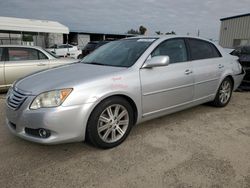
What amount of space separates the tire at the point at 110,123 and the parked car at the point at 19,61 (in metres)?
4.01

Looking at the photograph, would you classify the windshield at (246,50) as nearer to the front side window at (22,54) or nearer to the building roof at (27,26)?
the front side window at (22,54)

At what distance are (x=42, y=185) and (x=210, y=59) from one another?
11.6ft

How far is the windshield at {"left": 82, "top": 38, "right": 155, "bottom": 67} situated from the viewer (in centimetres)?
338

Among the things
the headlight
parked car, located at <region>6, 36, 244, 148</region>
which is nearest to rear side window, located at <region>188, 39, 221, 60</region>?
parked car, located at <region>6, 36, 244, 148</region>

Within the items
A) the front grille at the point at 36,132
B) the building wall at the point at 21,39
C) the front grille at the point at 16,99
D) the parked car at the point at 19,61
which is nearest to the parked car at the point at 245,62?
the parked car at the point at 19,61

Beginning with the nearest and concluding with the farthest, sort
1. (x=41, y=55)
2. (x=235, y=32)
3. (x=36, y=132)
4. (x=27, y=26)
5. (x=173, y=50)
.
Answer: (x=36, y=132)
(x=173, y=50)
(x=41, y=55)
(x=27, y=26)
(x=235, y=32)

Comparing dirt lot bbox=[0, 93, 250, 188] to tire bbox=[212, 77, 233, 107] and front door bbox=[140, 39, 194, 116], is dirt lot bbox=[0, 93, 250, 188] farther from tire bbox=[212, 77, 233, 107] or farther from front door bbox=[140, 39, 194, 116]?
tire bbox=[212, 77, 233, 107]

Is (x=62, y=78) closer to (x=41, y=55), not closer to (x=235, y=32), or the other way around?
(x=41, y=55)

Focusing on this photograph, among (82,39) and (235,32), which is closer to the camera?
(235,32)

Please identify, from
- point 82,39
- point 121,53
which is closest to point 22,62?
point 121,53

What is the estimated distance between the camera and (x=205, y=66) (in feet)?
13.6

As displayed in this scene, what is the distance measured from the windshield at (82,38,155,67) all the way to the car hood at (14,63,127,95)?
0.24 m

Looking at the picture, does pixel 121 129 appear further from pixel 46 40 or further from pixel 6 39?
pixel 46 40

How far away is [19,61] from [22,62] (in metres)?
0.08
